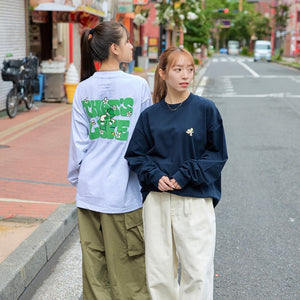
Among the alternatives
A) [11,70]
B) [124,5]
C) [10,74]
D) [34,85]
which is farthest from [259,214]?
[124,5]

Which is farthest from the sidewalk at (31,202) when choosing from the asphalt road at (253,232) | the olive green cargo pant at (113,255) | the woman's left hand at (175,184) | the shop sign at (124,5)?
the shop sign at (124,5)

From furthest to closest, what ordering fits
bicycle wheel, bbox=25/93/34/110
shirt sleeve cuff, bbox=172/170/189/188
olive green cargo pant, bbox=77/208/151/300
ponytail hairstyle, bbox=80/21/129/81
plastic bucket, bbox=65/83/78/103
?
plastic bucket, bbox=65/83/78/103 → bicycle wheel, bbox=25/93/34/110 → olive green cargo pant, bbox=77/208/151/300 → ponytail hairstyle, bbox=80/21/129/81 → shirt sleeve cuff, bbox=172/170/189/188

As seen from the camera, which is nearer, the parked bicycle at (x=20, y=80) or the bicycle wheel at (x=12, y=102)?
the bicycle wheel at (x=12, y=102)

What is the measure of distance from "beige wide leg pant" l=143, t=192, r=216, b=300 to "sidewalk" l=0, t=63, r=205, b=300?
1088 mm

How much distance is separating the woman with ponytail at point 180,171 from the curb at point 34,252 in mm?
1147

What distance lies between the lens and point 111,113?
9.34 feet

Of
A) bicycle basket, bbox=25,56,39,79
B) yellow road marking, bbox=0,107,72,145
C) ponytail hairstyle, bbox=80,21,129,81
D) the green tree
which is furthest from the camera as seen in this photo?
the green tree

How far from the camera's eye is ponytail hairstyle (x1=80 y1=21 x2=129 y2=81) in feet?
9.21

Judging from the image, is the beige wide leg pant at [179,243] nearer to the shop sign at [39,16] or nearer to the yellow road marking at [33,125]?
the yellow road marking at [33,125]

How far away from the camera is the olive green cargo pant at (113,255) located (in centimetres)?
292

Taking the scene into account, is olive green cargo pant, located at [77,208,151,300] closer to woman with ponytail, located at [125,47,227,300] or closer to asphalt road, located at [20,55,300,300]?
woman with ponytail, located at [125,47,227,300]

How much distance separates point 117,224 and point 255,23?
96.0 m

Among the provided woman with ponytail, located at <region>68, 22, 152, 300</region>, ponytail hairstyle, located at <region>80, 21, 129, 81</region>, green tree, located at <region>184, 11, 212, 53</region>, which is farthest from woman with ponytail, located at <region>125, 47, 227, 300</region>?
green tree, located at <region>184, 11, 212, 53</region>

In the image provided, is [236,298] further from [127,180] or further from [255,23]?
[255,23]
